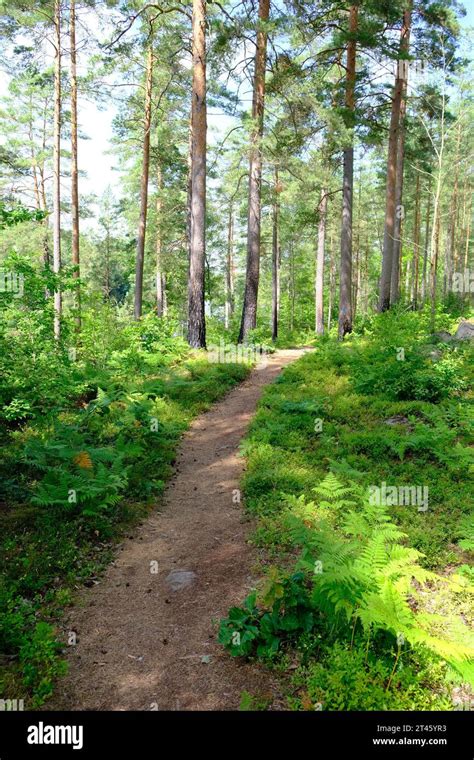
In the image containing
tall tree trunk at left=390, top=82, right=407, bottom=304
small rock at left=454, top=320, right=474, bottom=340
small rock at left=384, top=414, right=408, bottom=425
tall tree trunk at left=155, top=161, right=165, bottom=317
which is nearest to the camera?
small rock at left=384, top=414, right=408, bottom=425

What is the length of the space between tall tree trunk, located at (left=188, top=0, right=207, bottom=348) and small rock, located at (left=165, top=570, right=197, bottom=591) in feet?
32.7

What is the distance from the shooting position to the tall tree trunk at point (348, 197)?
16125 mm

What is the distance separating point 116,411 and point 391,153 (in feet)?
50.9

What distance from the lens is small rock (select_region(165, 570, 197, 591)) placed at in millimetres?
5234

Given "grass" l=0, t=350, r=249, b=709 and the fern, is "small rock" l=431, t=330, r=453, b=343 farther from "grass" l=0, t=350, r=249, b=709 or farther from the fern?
the fern

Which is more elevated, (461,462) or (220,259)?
(220,259)

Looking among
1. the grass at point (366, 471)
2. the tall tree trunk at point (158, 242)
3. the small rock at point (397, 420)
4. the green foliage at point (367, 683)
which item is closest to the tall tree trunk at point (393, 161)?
the grass at point (366, 471)

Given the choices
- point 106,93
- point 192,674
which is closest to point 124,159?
point 106,93

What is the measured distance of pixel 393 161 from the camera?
60.1ft

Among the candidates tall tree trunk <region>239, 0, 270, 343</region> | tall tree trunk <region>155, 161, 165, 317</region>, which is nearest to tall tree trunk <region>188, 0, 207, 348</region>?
tall tree trunk <region>239, 0, 270, 343</region>

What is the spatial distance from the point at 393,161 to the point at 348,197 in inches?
98.9
